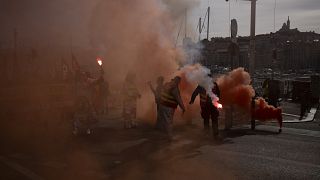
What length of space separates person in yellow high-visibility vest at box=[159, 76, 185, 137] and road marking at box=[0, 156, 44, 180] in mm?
4117

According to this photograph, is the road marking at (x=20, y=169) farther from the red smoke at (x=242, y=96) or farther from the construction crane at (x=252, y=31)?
the construction crane at (x=252, y=31)

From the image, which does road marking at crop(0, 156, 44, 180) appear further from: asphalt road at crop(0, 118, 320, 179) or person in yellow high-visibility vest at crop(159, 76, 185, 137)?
person in yellow high-visibility vest at crop(159, 76, 185, 137)

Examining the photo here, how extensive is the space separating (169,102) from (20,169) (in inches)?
185

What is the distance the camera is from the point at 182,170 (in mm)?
7258

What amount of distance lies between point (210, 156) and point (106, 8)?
8671 millimetres

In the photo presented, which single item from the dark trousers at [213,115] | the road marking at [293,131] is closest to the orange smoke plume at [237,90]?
the road marking at [293,131]

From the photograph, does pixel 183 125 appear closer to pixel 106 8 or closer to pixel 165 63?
pixel 165 63

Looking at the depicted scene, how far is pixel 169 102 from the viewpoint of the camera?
11.0m

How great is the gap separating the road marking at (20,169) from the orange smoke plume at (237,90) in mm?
7359

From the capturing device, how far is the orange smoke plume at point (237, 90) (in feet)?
43.2

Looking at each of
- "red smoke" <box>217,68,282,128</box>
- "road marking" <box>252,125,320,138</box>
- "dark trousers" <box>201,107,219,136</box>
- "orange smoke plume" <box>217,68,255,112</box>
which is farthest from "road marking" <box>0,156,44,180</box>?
"road marking" <box>252,125,320,138</box>

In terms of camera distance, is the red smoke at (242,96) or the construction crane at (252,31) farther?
the construction crane at (252,31)

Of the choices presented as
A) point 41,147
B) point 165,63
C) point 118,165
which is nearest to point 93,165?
point 118,165

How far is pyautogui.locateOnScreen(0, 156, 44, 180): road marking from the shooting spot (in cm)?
670
